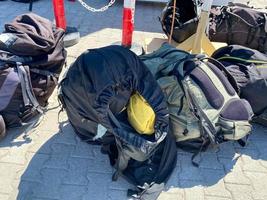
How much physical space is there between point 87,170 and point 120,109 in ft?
1.49

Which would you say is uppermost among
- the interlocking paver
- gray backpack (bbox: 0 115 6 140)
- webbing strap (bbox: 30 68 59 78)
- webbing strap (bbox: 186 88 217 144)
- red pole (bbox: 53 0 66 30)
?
red pole (bbox: 53 0 66 30)

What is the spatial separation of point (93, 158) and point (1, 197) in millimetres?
600

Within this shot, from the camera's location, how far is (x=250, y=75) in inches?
94.3

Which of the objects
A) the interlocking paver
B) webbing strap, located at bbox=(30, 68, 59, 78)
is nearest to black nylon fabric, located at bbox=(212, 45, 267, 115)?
the interlocking paver

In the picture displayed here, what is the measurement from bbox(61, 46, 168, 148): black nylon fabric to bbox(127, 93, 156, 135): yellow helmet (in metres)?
0.03

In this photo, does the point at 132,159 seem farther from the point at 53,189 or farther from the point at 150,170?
the point at 53,189

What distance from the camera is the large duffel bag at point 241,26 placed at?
3109 mm

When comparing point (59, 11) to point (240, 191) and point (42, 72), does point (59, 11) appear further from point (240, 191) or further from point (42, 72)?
point (240, 191)

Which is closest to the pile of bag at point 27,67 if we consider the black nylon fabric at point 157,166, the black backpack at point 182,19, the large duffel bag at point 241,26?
the black nylon fabric at point 157,166

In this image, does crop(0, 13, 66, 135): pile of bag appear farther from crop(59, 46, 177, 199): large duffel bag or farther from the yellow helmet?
the yellow helmet

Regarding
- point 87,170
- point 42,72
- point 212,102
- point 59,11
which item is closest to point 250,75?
point 212,102

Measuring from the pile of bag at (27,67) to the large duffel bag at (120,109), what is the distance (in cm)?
32

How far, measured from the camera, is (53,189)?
197cm

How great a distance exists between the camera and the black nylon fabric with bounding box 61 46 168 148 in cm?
189
